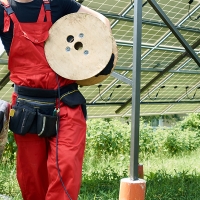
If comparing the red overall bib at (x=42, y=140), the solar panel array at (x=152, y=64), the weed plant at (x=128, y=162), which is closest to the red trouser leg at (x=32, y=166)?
the red overall bib at (x=42, y=140)

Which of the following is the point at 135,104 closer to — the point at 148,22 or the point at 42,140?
the point at 42,140

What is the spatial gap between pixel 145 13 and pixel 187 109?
6.84 metres

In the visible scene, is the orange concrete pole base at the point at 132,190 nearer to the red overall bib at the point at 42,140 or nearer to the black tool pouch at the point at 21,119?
the red overall bib at the point at 42,140

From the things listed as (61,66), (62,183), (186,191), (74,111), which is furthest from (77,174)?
(186,191)

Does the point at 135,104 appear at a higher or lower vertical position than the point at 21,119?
higher

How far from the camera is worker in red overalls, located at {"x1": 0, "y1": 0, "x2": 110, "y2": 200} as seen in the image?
298cm

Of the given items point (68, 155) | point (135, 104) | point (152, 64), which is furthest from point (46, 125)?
point (152, 64)

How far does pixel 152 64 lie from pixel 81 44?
7.87m

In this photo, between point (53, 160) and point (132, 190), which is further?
point (132, 190)

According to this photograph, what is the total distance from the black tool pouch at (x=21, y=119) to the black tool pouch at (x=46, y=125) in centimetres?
5

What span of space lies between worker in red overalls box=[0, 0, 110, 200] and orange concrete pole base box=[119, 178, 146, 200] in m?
1.49

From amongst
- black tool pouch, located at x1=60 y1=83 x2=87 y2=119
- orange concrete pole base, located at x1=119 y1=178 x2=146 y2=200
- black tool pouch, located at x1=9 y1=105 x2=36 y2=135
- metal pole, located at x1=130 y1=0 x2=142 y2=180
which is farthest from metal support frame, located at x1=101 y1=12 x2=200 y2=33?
black tool pouch, located at x1=9 y1=105 x2=36 y2=135

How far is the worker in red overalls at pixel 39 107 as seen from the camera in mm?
2977

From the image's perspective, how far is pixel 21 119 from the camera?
3072 millimetres
